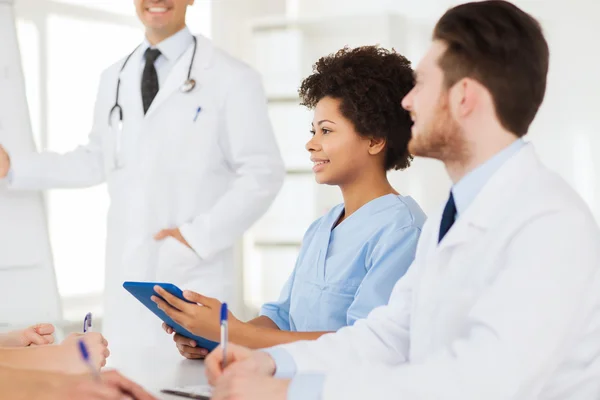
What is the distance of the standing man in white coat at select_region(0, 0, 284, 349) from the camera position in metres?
2.59

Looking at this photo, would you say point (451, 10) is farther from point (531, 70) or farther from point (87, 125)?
point (87, 125)

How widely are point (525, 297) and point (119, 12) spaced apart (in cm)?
348

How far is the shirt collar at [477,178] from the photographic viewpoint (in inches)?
42.5

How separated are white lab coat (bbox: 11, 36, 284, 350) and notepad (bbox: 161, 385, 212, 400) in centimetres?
128

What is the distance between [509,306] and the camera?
920 millimetres

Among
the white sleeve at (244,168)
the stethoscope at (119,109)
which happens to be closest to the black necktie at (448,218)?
the white sleeve at (244,168)

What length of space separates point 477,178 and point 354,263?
54 centimetres

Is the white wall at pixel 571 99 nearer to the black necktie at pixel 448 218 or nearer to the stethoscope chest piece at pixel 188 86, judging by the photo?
the stethoscope chest piece at pixel 188 86

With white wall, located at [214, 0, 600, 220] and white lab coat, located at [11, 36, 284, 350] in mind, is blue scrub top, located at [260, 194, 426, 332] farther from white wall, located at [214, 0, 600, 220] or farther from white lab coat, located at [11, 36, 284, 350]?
white wall, located at [214, 0, 600, 220]

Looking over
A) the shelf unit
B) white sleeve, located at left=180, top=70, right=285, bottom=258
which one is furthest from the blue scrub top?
the shelf unit

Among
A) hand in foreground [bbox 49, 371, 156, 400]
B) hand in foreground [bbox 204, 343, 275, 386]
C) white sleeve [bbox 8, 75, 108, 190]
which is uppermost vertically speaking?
hand in foreground [bbox 49, 371, 156, 400]

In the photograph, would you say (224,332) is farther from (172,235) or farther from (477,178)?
(172,235)

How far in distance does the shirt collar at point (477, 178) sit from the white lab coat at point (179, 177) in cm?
151

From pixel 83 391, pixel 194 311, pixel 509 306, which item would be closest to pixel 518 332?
pixel 509 306
